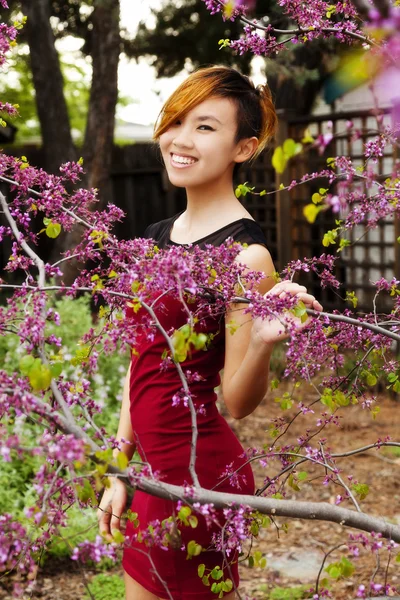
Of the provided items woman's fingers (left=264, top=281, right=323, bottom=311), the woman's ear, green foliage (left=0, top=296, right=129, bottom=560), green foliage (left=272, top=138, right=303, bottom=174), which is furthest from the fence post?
green foliage (left=272, top=138, right=303, bottom=174)

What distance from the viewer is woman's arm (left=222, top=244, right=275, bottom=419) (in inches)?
71.9

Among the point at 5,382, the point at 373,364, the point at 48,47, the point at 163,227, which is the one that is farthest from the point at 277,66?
the point at 5,382

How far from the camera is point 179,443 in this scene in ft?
6.71

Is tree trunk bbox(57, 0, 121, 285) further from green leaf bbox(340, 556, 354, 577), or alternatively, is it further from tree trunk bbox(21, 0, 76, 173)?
green leaf bbox(340, 556, 354, 577)

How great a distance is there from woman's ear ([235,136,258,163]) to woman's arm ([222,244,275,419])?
34 cm

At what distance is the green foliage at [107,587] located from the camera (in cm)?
328

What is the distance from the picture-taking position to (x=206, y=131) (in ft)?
7.04

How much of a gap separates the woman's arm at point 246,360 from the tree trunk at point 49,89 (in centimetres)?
766

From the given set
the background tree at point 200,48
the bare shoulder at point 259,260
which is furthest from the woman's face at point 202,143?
the background tree at point 200,48

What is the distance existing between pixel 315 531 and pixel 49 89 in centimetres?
691

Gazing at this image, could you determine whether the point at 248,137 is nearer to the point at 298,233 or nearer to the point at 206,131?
the point at 206,131

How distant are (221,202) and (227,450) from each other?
0.70 meters

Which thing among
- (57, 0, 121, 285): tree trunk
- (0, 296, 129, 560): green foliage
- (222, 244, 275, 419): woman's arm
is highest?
(57, 0, 121, 285): tree trunk

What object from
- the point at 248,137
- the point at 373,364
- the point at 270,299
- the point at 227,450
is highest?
the point at 248,137
